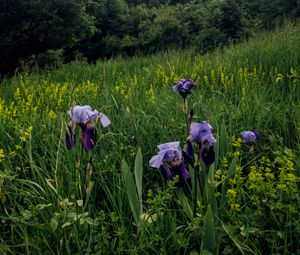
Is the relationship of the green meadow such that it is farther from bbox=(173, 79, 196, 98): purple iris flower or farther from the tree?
the tree

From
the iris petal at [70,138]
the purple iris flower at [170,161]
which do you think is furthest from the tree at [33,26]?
the purple iris flower at [170,161]

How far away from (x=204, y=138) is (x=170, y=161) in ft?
0.48

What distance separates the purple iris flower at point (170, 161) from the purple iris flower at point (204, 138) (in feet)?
0.23

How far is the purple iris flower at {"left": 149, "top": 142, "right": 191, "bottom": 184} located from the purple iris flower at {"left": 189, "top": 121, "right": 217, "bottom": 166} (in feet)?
0.23

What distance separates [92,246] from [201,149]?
1.70 ft

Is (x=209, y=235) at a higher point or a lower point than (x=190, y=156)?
lower

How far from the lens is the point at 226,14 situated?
1195 centimetres

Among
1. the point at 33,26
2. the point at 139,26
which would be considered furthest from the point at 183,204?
the point at 139,26

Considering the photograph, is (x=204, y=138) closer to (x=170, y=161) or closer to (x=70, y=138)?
(x=170, y=161)

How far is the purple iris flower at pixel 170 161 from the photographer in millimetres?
1267

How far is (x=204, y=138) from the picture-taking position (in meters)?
1.24

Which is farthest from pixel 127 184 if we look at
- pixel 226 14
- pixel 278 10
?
pixel 278 10

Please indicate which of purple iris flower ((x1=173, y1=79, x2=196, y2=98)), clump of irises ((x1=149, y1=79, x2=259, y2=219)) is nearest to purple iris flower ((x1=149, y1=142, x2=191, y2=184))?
clump of irises ((x1=149, y1=79, x2=259, y2=219))

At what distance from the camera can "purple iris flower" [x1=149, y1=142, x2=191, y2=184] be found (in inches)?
49.9
